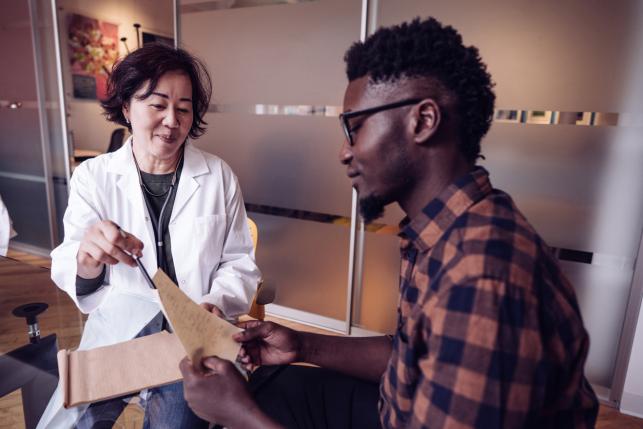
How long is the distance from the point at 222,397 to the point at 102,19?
4808 mm

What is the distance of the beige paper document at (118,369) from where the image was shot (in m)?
0.87

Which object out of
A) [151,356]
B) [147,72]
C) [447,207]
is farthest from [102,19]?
[447,207]

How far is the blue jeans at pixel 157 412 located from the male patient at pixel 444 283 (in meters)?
0.18

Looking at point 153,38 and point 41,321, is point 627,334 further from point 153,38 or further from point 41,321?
point 153,38

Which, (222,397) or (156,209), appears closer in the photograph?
(222,397)

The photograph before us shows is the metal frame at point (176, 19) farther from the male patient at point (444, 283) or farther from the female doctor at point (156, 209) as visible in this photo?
the male patient at point (444, 283)

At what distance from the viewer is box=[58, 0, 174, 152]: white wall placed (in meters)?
3.88

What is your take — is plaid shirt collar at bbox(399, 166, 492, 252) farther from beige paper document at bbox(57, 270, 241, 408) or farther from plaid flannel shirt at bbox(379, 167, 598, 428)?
beige paper document at bbox(57, 270, 241, 408)

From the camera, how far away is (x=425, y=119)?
73cm

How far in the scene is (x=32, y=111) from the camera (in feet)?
11.5

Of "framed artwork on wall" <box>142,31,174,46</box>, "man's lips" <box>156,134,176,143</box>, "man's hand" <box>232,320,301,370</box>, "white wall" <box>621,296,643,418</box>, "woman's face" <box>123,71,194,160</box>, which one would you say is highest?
"framed artwork on wall" <box>142,31,174,46</box>

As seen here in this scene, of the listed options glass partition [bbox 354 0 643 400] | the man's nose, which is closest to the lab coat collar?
the man's nose

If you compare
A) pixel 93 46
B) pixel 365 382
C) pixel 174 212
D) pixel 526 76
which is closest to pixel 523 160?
pixel 526 76

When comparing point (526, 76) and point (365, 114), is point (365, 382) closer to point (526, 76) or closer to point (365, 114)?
point (365, 114)
